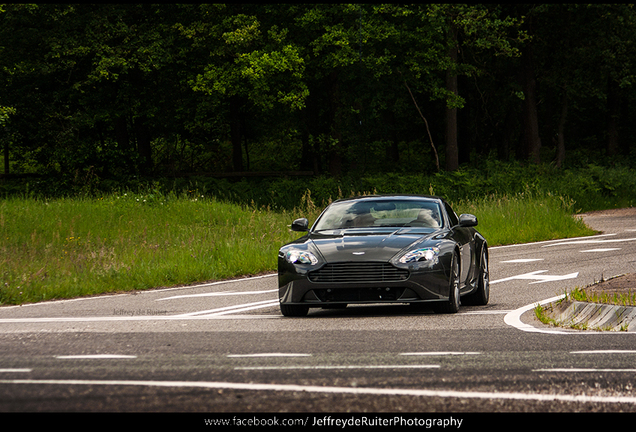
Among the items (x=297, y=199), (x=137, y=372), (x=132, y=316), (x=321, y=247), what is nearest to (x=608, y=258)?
(x=321, y=247)

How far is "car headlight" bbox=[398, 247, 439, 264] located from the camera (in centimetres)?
1061

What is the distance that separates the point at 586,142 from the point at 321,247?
62.8m

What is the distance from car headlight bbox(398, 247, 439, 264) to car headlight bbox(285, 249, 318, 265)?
1031 mm

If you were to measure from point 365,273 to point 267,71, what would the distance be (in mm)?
30247

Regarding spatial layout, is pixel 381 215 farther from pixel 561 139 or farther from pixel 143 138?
pixel 561 139

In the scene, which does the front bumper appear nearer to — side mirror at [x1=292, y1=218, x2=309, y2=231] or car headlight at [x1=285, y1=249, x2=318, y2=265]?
car headlight at [x1=285, y1=249, x2=318, y2=265]

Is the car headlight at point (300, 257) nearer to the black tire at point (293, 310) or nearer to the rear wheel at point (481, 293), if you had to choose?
the black tire at point (293, 310)

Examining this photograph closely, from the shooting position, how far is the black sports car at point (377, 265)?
10.5 meters

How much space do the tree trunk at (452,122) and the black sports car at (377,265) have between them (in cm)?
3081

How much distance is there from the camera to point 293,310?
36.7 feet
